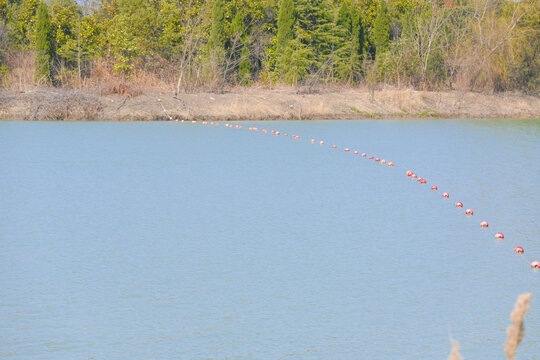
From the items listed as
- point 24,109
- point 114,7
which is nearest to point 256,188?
point 24,109

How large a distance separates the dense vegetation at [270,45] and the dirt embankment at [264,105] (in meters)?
1.74

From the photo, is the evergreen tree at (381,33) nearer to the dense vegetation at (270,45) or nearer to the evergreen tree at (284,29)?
the dense vegetation at (270,45)

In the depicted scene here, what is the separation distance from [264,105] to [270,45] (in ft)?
31.7

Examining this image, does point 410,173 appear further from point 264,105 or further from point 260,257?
point 264,105

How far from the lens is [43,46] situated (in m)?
32.4

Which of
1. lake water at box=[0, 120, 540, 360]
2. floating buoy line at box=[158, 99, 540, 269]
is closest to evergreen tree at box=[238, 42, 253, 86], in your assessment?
floating buoy line at box=[158, 99, 540, 269]

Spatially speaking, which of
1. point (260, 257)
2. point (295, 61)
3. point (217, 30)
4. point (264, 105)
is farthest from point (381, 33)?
point (260, 257)

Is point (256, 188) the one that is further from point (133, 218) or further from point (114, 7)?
point (114, 7)

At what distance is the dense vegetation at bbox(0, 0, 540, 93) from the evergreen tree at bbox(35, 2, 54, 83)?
0.06 metres

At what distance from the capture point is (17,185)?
13812 millimetres

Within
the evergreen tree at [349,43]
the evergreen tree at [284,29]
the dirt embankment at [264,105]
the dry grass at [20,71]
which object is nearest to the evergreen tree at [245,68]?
the evergreen tree at [284,29]

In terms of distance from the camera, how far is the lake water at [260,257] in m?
6.00

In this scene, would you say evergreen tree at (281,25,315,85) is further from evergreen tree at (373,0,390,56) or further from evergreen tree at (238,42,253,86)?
evergreen tree at (373,0,390,56)

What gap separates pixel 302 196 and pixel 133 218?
3.33m
